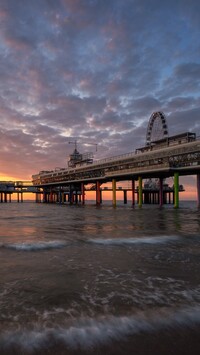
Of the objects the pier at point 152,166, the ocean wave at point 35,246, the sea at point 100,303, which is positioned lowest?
the ocean wave at point 35,246

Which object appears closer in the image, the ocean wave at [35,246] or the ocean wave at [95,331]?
the ocean wave at [95,331]

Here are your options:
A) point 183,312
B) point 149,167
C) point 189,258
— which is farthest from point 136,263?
point 149,167

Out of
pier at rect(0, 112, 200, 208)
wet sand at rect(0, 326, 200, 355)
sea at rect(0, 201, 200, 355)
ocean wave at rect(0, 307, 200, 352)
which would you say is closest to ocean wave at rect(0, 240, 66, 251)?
sea at rect(0, 201, 200, 355)

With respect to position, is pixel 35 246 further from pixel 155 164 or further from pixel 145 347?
pixel 155 164

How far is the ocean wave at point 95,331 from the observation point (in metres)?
3.90

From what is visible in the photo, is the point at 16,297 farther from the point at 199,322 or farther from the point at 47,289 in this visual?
the point at 199,322

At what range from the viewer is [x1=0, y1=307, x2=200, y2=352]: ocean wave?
3.90 metres

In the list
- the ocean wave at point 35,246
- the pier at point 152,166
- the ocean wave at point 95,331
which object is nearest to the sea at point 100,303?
the ocean wave at point 95,331

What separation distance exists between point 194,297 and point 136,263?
3215 mm

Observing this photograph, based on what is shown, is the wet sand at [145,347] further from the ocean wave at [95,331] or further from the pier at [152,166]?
the pier at [152,166]

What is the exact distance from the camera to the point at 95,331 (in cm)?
429

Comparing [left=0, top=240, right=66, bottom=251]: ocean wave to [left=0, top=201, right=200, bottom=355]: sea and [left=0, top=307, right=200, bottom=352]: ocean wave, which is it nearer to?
[left=0, top=201, right=200, bottom=355]: sea

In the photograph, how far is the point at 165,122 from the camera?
79.8m

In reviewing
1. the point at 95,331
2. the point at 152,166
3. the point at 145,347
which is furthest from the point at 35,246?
the point at 152,166
